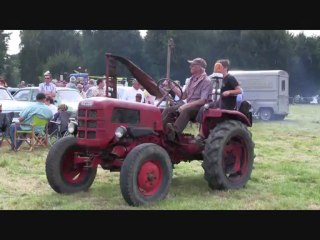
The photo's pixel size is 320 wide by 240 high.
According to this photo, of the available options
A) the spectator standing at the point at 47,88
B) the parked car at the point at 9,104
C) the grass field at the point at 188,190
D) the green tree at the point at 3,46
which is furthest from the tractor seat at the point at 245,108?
the green tree at the point at 3,46

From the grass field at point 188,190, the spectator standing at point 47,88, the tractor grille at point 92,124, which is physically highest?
the spectator standing at point 47,88

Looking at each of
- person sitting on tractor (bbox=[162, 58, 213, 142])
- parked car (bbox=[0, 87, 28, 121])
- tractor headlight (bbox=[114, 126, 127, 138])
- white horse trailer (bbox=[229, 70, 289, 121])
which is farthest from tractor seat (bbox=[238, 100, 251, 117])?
white horse trailer (bbox=[229, 70, 289, 121])

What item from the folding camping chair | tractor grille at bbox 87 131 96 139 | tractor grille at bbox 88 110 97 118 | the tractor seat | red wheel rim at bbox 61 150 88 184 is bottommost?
red wheel rim at bbox 61 150 88 184

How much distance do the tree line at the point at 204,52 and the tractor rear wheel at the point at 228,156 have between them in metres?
41.8

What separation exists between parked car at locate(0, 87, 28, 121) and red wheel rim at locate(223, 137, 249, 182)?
7.92m

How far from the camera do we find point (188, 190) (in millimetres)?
7273

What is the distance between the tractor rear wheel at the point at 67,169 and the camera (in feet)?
22.3

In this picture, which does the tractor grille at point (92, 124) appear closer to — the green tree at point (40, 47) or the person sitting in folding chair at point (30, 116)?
the person sitting in folding chair at point (30, 116)

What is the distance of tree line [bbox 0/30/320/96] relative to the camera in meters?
51.4

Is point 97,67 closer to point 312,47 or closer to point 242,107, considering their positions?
point 312,47

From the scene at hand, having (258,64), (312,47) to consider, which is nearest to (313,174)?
(258,64)

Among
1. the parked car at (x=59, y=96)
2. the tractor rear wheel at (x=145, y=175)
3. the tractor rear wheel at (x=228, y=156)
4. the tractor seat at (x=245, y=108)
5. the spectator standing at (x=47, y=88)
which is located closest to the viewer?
the tractor rear wheel at (x=145, y=175)

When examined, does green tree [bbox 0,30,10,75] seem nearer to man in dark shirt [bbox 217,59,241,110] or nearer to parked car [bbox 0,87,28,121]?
parked car [bbox 0,87,28,121]

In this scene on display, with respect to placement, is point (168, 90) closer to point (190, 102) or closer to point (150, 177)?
point (190, 102)
